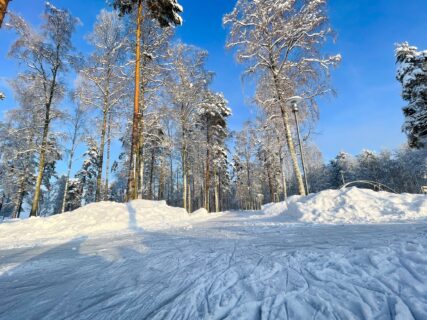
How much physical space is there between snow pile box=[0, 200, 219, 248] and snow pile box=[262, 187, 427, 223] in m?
3.90

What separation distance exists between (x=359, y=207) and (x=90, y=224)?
834 centimetres

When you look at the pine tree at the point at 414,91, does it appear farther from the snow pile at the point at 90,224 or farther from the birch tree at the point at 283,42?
the snow pile at the point at 90,224

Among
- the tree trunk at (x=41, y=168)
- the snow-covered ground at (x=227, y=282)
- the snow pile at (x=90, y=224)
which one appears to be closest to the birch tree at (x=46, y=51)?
the tree trunk at (x=41, y=168)

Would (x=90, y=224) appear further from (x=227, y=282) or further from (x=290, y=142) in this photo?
(x=290, y=142)

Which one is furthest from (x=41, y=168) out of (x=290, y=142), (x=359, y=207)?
(x=359, y=207)

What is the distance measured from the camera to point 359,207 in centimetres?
652

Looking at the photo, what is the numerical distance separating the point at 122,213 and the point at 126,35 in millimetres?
10950

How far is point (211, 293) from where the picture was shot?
195 centimetres

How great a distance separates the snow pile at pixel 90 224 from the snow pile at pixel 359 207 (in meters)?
3.90

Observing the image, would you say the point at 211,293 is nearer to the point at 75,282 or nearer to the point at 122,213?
the point at 75,282

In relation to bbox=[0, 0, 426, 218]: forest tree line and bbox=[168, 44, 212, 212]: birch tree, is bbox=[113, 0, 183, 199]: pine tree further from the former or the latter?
bbox=[168, 44, 212, 212]: birch tree

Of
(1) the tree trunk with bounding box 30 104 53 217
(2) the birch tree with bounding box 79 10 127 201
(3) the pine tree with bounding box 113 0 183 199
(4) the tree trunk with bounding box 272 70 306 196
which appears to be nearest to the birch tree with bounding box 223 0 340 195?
(4) the tree trunk with bounding box 272 70 306 196

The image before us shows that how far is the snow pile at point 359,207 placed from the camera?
5.68 meters

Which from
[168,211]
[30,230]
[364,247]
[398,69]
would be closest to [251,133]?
[398,69]
